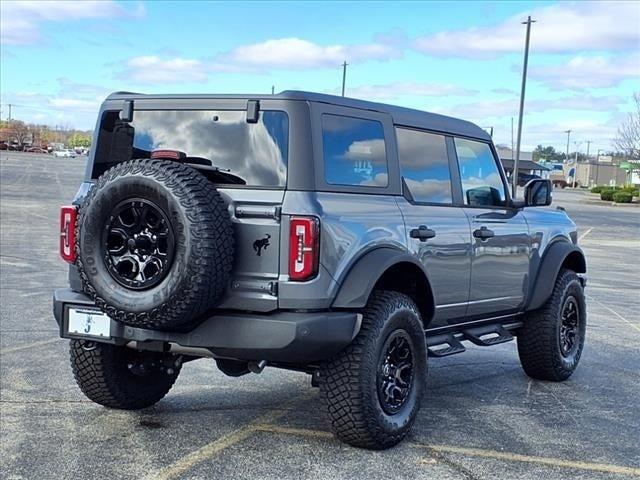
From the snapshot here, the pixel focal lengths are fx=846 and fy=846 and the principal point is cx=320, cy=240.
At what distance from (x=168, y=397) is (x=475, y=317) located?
91.0 inches

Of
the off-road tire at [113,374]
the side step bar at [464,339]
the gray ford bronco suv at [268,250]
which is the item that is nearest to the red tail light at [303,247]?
the gray ford bronco suv at [268,250]

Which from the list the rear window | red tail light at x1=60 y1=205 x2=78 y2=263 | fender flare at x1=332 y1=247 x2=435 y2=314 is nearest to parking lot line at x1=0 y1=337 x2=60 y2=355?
red tail light at x1=60 y1=205 x2=78 y2=263

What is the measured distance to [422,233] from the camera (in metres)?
5.34

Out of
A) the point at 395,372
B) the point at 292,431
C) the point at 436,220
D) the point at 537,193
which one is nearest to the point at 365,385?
the point at 395,372

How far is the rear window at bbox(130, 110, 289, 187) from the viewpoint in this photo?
468cm

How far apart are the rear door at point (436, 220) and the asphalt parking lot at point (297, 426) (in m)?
0.84

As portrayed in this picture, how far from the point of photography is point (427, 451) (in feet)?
16.3

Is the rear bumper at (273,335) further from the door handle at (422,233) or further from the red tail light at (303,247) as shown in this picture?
the door handle at (422,233)

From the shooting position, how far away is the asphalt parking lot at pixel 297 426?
4.60 meters

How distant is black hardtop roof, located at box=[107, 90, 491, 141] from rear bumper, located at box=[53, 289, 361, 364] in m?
1.23

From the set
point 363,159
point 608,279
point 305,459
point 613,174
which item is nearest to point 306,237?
point 363,159

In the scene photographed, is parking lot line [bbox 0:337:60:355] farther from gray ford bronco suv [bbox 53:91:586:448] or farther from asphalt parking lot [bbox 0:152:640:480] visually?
gray ford bronco suv [bbox 53:91:586:448]

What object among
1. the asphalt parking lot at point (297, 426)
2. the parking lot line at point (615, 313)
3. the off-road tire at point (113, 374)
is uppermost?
the off-road tire at point (113, 374)

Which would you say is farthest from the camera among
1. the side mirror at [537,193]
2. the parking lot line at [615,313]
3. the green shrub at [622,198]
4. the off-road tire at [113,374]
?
the green shrub at [622,198]
